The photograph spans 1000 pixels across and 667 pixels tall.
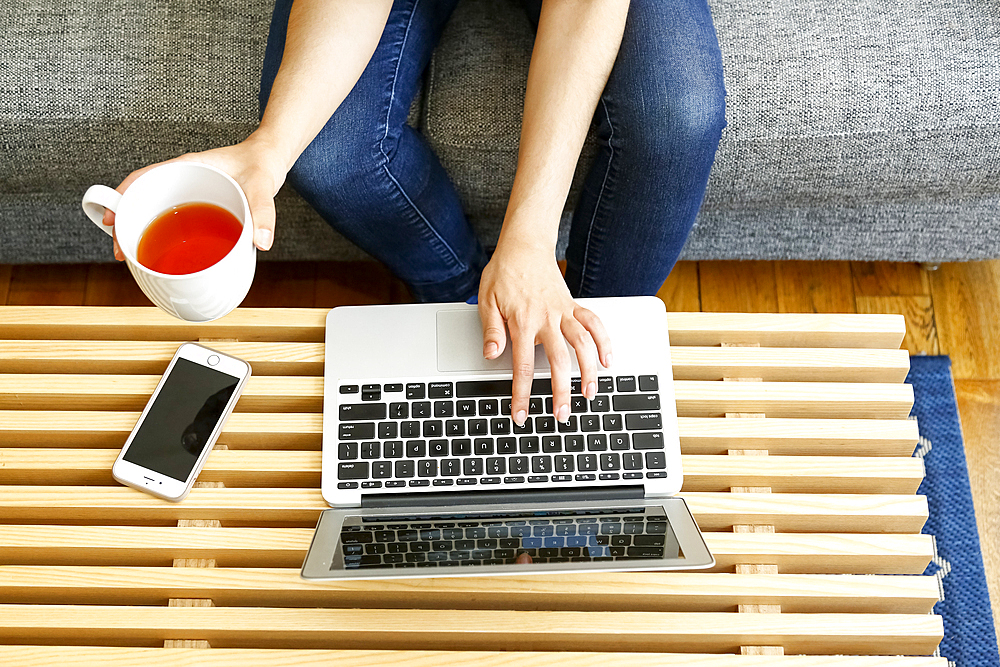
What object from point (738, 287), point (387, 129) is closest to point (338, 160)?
point (387, 129)

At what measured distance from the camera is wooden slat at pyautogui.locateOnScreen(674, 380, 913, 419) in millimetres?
855

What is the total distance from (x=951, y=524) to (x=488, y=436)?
3.11 feet

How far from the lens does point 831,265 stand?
1501 millimetres

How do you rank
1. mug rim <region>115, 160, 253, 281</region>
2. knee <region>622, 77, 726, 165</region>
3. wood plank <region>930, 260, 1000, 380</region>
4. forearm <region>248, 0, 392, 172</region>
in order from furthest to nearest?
wood plank <region>930, 260, 1000, 380</region> → knee <region>622, 77, 726, 165</region> → forearm <region>248, 0, 392, 172</region> → mug rim <region>115, 160, 253, 281</region>

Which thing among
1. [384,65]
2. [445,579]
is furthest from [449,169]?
[445,579]

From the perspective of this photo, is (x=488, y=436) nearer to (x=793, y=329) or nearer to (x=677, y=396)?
(x=677, y=396)

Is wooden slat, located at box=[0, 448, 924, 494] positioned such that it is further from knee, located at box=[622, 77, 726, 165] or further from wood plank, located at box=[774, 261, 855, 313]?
wood plank, located at box=[774, 261, 855, 313]

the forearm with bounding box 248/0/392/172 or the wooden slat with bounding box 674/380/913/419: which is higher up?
the forearm with bounding box 248/0/392/172

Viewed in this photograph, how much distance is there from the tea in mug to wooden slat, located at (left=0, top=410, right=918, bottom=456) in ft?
0.83

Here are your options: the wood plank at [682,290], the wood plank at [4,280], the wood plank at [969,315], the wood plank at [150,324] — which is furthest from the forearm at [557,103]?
the wood plank at [4,280]

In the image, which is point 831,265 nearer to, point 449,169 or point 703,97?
point 703,97

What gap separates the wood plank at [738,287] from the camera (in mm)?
1479

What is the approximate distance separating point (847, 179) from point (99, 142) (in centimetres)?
113

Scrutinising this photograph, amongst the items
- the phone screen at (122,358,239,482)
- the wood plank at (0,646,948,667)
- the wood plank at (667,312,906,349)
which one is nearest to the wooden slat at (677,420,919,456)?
the wood plank at (667,312,906,349)
